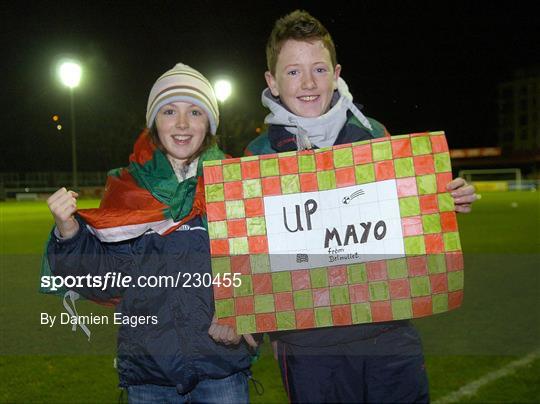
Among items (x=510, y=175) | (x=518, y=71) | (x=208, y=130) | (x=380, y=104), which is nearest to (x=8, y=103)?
(x=380, y=104)

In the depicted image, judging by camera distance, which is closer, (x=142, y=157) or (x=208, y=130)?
(x=142, y=157)

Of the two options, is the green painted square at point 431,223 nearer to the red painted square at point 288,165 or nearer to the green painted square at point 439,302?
the green painted square at point 439,302

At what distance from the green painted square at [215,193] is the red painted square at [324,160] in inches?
12.2

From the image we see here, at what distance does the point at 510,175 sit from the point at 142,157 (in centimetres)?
6341

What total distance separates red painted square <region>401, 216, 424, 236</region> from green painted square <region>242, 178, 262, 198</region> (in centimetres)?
47

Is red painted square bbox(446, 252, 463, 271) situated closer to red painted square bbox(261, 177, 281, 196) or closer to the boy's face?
red painted square bbox(261, 177, 281, 196)

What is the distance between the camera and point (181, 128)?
2203 mm

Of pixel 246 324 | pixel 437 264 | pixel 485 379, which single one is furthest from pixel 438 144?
pixel 485 379

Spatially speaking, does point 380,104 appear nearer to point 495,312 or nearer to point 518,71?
point 495,312

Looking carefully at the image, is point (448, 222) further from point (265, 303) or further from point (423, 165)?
point (265, 303)

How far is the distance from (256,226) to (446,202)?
59cm

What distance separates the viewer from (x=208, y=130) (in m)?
2.31

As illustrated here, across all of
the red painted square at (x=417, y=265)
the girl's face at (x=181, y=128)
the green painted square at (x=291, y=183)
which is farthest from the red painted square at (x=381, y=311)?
the girl's face at (x=181, y=128)

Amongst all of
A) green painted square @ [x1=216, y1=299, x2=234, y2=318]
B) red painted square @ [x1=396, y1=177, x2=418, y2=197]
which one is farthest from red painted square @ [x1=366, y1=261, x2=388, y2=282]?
green painted square @ [x1=216, y1=299, x2=234, y2=318]
